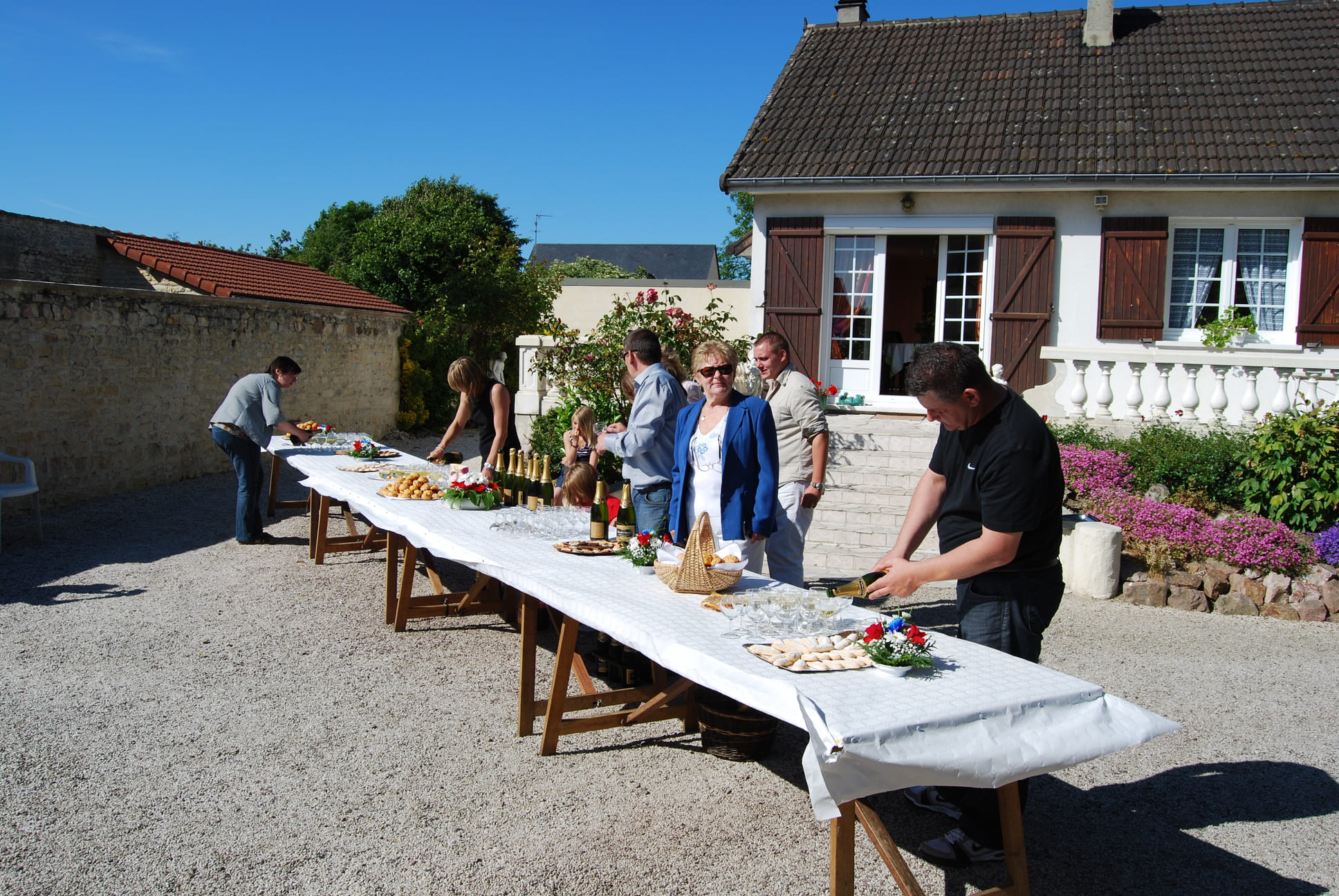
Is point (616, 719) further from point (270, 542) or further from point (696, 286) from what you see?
point (696, 286)

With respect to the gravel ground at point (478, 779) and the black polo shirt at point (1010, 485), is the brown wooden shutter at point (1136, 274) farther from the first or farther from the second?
the black polo shirt at point (1010, 485)

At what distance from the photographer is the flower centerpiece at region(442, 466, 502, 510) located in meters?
5.31

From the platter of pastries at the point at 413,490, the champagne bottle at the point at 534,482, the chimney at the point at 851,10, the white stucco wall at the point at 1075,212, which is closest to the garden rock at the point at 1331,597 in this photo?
the white stucco wall at the point at 1075,212

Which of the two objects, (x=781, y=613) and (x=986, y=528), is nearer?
(x=986, y=528)

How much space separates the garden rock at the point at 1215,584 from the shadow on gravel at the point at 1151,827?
259cm

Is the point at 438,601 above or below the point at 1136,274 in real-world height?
below

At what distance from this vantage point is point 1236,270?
33.6 feet

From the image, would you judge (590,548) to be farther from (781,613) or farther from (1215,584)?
(1215,584)

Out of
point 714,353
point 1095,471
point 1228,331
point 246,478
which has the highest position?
point 1228,331

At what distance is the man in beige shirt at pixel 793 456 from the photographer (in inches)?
195

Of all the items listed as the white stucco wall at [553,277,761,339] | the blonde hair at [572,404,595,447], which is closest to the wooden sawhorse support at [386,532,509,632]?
the blonde hair at [572,404,595,447]

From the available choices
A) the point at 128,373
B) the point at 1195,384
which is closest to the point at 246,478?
the point at 128,373

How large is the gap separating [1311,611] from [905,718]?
5163 mm

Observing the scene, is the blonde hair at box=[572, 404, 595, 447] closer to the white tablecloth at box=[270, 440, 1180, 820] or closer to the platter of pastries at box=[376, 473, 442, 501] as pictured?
the platter of pastries at box=[376, 473, 442, 501]
